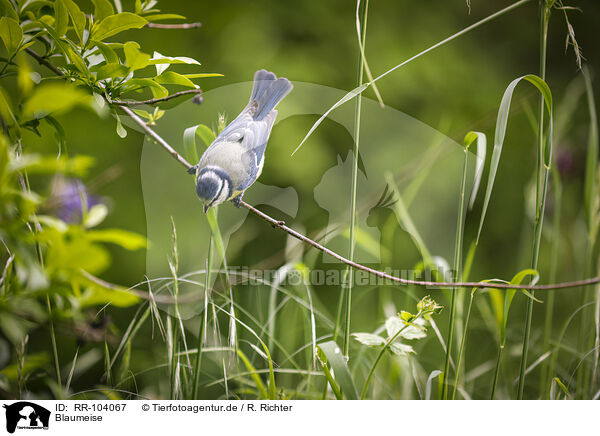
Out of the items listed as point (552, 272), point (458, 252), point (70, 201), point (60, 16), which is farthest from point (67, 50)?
point (552, 272)

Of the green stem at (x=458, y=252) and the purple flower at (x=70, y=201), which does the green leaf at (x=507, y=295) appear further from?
the purple flower at (x=70, y=201)

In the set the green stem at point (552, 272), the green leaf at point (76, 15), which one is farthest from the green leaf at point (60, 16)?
the green stem at point (552, 272)

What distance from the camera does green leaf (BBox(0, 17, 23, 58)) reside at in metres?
0.52

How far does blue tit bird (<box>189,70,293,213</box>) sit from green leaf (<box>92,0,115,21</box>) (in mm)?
251

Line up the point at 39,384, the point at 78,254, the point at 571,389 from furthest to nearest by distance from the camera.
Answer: the point at 571,389 < the point at 39,384 < the point at 78,254

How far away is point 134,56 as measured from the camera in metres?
0.54

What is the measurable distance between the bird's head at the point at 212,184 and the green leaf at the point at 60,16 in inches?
10.9

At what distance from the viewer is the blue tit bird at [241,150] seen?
72 centimetres

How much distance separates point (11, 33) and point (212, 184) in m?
0.33

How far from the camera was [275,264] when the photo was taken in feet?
2.71

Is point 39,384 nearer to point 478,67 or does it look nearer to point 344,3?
point 344,3
